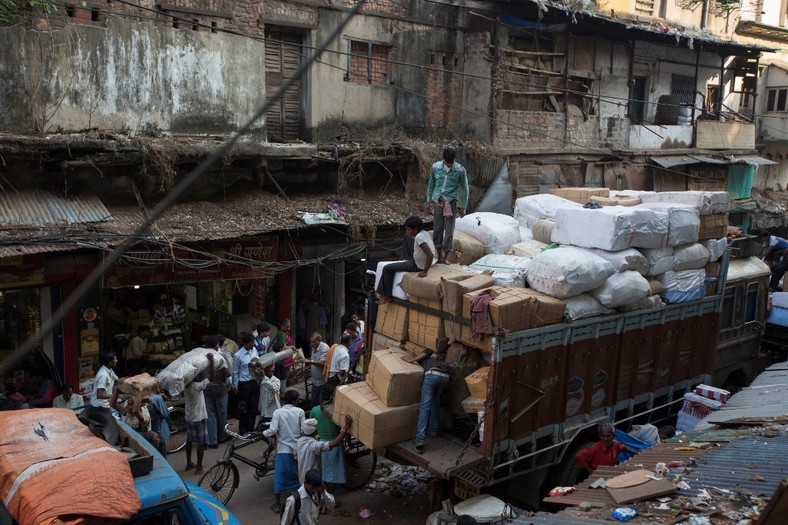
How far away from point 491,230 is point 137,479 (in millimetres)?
5805

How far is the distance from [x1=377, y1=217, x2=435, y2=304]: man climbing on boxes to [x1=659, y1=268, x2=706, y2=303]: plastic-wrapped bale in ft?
10.6

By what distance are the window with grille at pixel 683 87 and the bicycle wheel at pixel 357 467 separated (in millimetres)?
16084

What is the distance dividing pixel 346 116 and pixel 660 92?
Result: 10633 mm

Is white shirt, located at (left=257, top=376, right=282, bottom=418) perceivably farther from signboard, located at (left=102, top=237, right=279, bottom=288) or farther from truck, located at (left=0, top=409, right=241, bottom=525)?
truck, located at (left=0, top=409, right=241, bottom=525)

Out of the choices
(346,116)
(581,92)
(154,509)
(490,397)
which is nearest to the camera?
(154,509)

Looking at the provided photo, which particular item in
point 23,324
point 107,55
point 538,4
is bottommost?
point 23,324

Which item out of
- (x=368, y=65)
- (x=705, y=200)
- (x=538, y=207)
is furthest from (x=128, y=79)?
(x=705, y=200)

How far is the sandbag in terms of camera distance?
940cm

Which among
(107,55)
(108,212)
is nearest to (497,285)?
(108,212)

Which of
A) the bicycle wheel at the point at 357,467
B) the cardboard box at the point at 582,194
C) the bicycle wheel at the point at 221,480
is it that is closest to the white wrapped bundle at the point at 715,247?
the cardboard box at the point at 582,194

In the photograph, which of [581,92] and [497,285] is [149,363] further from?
[581,92]

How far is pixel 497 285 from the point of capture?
771 centimetres

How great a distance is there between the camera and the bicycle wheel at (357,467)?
827 cm

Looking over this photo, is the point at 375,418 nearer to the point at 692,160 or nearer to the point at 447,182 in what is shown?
the point at 447,182
